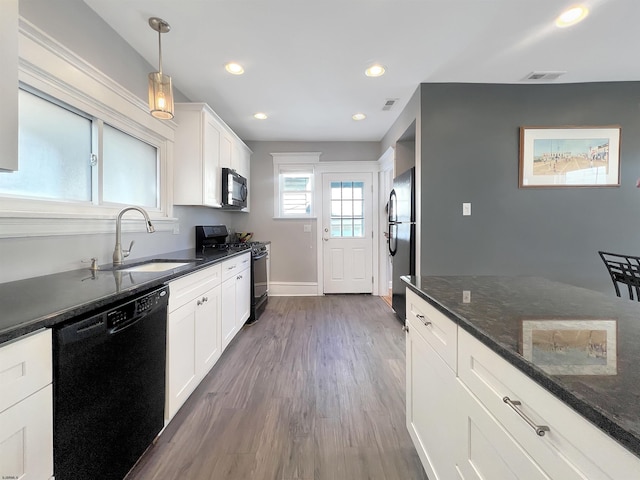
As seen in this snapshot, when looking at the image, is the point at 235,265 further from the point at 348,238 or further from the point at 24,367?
the point at 348,238

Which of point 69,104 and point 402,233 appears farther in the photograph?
point 402,233

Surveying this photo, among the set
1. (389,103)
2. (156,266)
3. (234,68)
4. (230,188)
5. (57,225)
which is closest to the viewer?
(57,225)

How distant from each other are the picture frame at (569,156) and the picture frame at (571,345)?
2.47 metres

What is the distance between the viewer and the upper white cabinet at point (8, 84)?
0.96 m

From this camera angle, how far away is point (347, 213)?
15.3 feet

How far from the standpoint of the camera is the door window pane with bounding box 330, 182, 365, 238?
15.2ft

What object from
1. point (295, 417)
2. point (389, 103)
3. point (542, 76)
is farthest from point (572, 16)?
point (295, 417)

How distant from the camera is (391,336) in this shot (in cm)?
291

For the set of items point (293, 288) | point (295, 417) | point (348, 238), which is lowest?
point (295, 417)

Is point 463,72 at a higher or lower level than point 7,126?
higher

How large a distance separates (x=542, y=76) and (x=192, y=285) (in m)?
3.48

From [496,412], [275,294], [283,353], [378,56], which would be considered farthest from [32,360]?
[275,294]

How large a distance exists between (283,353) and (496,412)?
2067 millimetres

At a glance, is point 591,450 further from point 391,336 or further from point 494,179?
point 494,179
